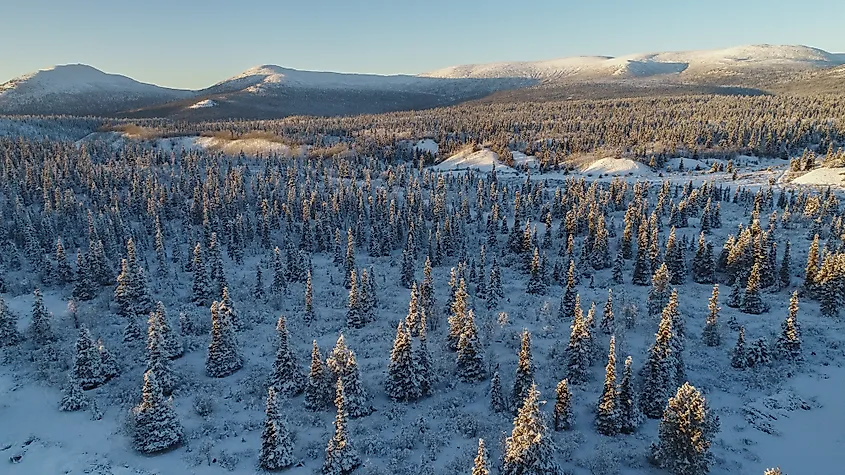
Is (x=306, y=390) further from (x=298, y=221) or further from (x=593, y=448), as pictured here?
(x=298, y=221)

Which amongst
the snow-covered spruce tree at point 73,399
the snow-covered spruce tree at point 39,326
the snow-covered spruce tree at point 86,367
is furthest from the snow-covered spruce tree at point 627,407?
the snow-covered spruce tree at point 39,326

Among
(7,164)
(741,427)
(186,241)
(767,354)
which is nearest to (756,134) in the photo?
(767,354)

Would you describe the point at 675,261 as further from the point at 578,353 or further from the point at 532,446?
the point at 532,446

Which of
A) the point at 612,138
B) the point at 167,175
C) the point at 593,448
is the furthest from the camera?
the point at 612,138

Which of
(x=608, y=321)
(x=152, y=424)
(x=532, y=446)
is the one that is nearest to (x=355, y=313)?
(x=152, y=424)

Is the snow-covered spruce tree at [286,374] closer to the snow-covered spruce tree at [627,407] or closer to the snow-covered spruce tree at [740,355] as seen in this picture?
the snow-covered spruce tree at [627,407]

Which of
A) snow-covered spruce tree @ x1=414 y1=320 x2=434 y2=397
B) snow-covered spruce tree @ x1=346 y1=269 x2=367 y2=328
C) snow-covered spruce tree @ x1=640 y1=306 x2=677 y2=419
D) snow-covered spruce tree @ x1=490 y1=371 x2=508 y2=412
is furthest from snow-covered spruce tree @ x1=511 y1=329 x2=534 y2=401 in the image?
snow-covered spruce tree @ x1=346 y1=269 x2=367 y2=328
